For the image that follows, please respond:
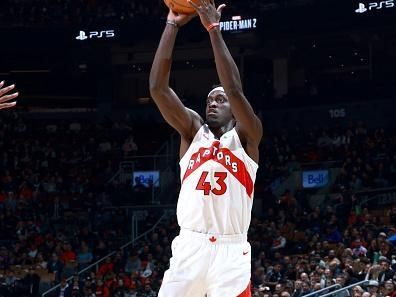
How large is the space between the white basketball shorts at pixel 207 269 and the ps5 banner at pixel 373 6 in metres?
17.4

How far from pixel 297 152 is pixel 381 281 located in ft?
37.0

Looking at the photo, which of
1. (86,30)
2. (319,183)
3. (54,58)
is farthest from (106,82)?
(319,183)

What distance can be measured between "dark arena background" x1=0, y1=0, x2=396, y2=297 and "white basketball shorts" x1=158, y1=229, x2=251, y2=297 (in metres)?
10.2

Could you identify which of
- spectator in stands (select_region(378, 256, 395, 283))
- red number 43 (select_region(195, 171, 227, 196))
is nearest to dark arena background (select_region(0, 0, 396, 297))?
spectator in stands (select_region(378, 256, 395, 283))

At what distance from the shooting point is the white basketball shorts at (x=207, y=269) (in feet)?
19.8

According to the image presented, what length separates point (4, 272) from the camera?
72.2 ft

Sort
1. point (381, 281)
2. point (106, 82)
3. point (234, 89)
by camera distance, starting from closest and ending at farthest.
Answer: point (234, 89) < point (381, 281) < point (106, 82)

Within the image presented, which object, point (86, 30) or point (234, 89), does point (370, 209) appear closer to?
point (86, 30)

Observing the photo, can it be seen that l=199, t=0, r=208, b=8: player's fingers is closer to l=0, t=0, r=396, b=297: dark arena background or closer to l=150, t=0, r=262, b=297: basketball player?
l=150, t=0, r=262, b=297: basketball player

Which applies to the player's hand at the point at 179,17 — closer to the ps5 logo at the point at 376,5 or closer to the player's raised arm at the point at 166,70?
the player's raised arm at the point at 166,70

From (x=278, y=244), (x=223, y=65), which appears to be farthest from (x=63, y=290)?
(x=223, y=65)

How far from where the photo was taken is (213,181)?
20.1 feet

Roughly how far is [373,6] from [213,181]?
1759 centimetres

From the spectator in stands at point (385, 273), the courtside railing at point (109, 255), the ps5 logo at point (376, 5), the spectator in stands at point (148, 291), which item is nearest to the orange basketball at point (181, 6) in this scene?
the spectator in stands at point (385, 273)
